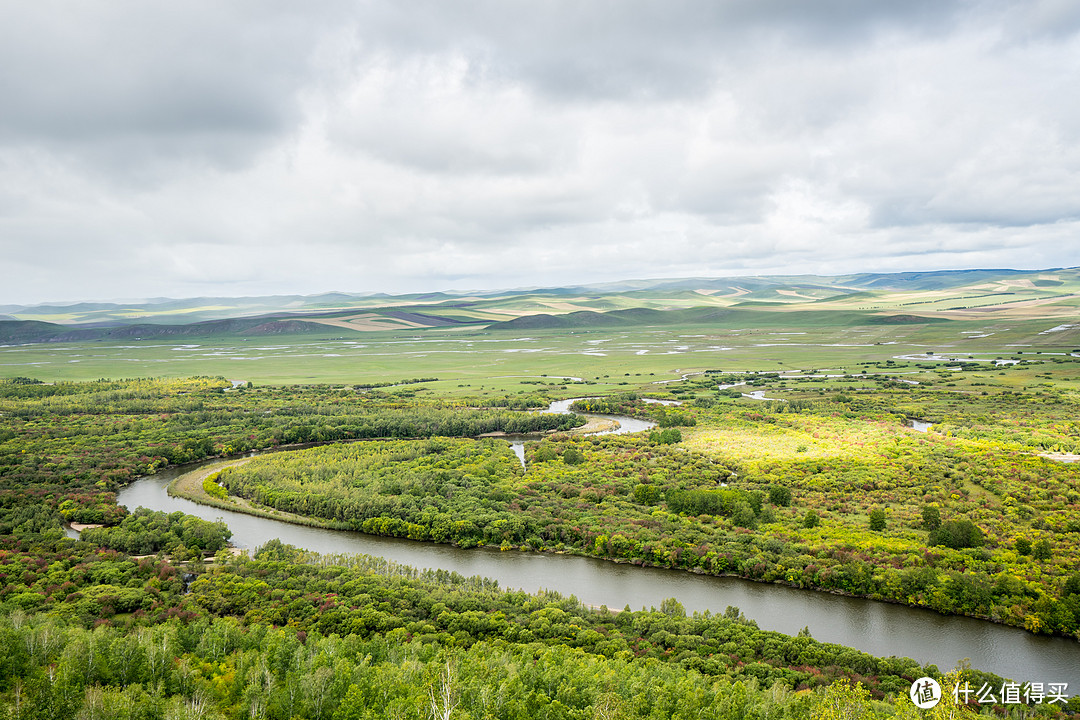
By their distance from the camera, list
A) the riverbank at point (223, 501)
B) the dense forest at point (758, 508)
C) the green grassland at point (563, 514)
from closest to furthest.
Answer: the green grassland at point (563, 514) < the dense forest at point (758, 508) < the riverbank at point (223, 501)

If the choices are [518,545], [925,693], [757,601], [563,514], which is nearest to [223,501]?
[518,545]

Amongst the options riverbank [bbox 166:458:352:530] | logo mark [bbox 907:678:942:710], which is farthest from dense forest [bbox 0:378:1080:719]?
riverbank [bbox 166:458:352:530]

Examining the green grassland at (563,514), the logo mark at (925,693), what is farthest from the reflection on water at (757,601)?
the logo mark at (925,693)

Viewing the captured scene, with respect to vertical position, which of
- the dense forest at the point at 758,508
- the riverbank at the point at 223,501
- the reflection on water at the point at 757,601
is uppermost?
the dense forest at the point at 758,508

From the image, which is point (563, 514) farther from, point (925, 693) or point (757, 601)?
point (925, 693)

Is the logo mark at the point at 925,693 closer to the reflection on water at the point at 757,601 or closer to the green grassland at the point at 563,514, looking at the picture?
the green grassland at the point at 563,514

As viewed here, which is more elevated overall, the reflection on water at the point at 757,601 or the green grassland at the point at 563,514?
the green grassland at the point at 563,514

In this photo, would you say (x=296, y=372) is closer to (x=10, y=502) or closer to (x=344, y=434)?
(x=344, y=434)

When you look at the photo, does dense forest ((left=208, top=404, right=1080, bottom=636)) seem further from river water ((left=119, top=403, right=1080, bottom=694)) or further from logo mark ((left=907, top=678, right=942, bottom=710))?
logo mark ((left=907, top=678, right=942, bottom=710))
